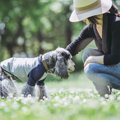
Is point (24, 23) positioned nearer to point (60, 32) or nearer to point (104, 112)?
point (60, 32)

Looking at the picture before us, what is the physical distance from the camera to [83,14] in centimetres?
824

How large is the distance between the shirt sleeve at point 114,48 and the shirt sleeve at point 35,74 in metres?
1.11

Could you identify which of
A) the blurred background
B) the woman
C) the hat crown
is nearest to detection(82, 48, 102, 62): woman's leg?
the woman

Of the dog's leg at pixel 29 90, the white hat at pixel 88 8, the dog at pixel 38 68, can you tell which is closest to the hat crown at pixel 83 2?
the white hat at pixel 88 8

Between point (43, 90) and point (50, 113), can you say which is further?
point (43, 90)

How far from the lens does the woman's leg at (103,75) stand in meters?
8.44

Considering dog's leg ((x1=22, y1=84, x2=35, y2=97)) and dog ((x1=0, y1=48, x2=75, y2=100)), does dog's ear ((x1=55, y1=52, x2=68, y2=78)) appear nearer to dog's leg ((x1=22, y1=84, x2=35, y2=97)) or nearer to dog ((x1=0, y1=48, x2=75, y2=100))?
dog ((x1=0, y1=48, x2=75, y2=100))

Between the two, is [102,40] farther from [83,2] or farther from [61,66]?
[61,66]

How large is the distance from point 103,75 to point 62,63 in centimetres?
71

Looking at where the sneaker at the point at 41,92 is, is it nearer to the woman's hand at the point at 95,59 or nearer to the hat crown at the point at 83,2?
the woman's hand at the point at 95,59

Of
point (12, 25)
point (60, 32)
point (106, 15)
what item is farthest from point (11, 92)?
point (60, 32)

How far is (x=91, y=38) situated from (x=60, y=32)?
138 feet

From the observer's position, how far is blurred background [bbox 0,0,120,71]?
3734 centimetres

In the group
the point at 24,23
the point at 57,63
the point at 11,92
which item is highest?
the point at 57,63
